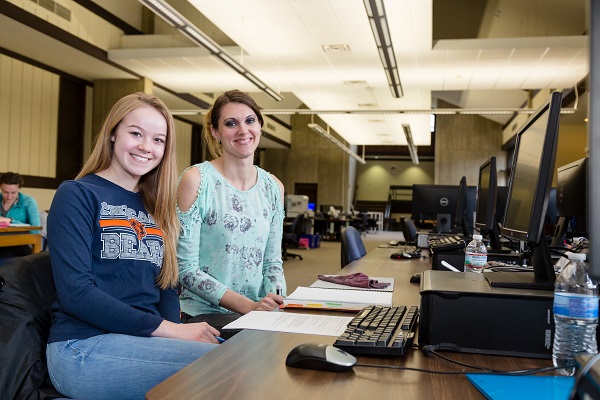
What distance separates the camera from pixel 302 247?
545 inches

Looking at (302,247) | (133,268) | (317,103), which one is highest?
(317,103)

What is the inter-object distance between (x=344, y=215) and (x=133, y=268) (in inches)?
659

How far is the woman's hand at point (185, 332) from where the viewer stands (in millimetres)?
1474

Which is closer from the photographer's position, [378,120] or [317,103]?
[317,103]

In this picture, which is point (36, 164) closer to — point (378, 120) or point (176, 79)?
point (176, 79)

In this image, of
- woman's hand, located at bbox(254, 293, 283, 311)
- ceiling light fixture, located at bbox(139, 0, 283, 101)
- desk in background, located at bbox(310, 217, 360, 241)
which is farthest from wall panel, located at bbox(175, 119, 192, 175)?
woman's hand, located at bbox(254, 293, 283, 311)

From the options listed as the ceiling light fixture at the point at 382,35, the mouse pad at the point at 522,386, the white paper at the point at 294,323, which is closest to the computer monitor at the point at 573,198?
the white paper at the point at 294,323

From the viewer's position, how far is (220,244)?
2.16 meters

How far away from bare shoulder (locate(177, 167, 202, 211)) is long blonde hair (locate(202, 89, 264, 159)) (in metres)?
0.27

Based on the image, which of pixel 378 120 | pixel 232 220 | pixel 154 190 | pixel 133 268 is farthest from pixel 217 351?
pixel 378 120

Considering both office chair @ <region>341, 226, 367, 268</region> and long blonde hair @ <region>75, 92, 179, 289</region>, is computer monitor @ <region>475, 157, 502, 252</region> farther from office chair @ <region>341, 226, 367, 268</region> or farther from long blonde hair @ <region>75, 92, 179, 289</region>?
long blonde hair @ <region>75, 92, 179, 289</region>

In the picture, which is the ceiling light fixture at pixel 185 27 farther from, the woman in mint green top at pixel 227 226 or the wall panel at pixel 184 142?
the wall panel at pixel 184 142

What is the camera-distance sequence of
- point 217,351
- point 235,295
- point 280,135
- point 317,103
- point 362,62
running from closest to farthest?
point 217,351, point 235,295, point 362,62, point 317,103, point 280,135

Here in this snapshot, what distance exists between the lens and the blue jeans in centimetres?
131
